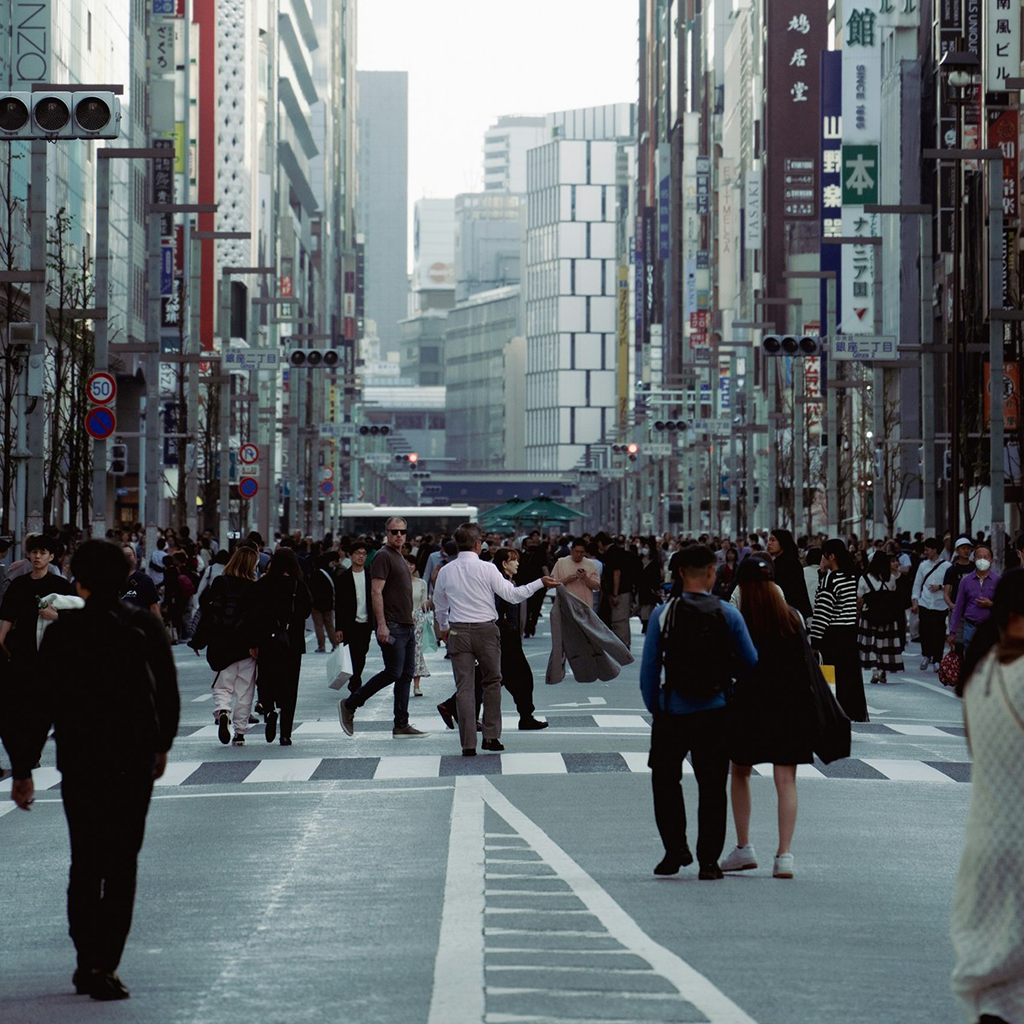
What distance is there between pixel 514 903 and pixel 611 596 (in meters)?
21.7

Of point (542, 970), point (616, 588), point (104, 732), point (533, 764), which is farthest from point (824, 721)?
point (616, 588)

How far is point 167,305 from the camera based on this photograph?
81.7 meters

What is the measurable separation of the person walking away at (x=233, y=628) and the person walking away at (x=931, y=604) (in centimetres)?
1342

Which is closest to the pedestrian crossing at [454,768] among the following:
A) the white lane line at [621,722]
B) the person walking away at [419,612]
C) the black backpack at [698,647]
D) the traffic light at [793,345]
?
the white lane line at [621,722]

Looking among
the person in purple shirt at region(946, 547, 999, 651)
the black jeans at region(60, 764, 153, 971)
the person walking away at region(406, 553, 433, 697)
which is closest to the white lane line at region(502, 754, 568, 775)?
the person walking away at region(406, 553, 433, 697)

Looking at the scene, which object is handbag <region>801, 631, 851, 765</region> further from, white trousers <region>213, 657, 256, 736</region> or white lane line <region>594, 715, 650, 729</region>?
white lane line <region>594, 715, 650, 729</region>

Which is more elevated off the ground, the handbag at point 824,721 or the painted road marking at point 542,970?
the handbag at point 824,721

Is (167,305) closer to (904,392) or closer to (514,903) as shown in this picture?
(904,392)

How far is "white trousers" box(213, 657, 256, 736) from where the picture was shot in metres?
20.0

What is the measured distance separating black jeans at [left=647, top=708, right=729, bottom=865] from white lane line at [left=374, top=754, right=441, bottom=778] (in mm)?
5837

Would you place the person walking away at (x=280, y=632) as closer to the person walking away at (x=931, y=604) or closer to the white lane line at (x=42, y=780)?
the white lane line at (x=42, y=780)

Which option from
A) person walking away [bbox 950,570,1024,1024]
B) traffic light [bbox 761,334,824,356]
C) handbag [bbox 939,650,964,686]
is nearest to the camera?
person walking away [bbox 950,570,1024,1024]

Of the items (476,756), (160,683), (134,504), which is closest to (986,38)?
(134,504)

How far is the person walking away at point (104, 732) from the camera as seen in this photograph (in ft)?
27.7
